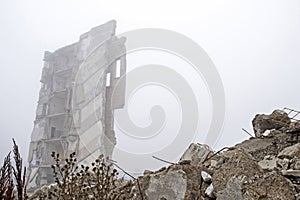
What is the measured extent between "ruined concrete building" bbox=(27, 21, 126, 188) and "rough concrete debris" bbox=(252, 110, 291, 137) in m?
10.2

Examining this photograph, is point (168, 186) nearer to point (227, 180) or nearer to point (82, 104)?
point (227, 180)

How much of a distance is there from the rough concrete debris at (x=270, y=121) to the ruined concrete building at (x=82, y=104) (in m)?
10.2

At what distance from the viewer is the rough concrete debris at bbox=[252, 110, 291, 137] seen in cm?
450

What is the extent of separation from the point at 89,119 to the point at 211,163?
497 inches

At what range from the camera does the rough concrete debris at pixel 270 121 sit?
4.50 meters

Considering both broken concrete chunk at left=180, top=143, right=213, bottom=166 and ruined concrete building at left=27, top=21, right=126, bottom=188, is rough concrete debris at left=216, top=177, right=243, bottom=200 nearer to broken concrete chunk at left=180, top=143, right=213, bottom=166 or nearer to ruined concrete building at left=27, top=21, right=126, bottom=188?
broken concrete chunk at left=180, top=143, right=213, bottom=166

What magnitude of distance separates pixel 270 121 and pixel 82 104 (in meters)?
12.2

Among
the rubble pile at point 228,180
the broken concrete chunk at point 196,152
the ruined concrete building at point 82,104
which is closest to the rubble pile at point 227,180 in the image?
the rubble pile at point 228,180

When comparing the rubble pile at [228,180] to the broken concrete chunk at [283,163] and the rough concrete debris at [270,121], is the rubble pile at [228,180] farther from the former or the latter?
the rough concrete debris at [270,121]

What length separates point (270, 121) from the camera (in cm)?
461

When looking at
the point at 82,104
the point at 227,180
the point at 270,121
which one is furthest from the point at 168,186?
the point at 82,104

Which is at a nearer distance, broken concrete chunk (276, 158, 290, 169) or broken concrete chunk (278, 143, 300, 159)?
broken concrete chunk (276, 158, 290, 169)

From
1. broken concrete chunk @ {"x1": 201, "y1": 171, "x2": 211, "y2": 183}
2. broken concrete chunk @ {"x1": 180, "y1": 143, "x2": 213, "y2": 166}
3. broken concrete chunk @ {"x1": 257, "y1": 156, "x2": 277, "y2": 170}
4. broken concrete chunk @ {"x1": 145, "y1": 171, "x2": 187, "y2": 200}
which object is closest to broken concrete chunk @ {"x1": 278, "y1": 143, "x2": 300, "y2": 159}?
broken concrete chunk @ {"x1": 257, "y1": 156, "x2": 277, "y2": 170}

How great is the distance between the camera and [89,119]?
50.0ft
